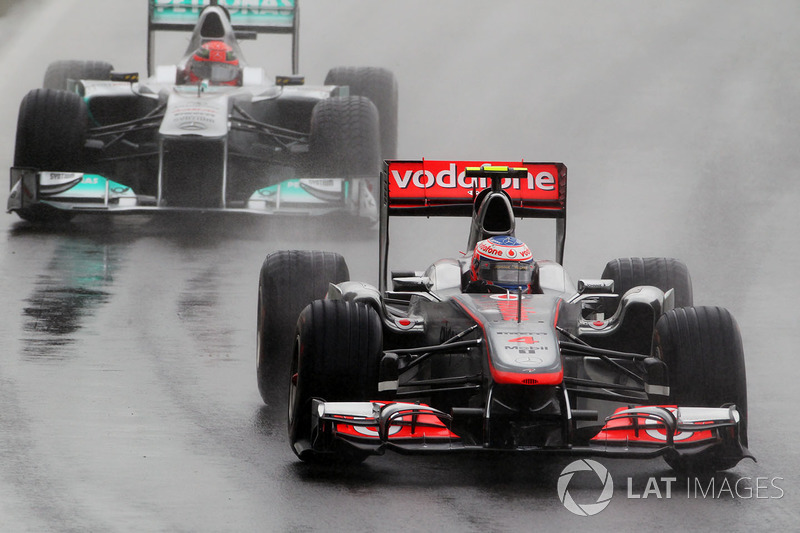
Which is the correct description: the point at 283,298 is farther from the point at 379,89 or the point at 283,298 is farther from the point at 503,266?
the point at 379,89

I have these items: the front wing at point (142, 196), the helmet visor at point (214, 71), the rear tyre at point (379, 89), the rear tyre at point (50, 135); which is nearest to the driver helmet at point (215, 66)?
the helmet visor at point (214, 71)

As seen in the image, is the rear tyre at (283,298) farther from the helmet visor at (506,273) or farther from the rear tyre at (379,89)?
the rear tyre at (379,89)

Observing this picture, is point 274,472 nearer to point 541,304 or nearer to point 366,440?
point 366,440

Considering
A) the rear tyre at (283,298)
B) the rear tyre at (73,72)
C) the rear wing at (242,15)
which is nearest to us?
the rear tyre at (283,298)

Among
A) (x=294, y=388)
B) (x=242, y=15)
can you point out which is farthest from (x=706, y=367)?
(x=242, y=15)

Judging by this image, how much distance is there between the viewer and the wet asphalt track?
324 inches

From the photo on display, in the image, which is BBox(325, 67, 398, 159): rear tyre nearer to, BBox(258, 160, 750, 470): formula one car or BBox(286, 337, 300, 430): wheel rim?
BBox(258, 160, 750, 470): formula one car

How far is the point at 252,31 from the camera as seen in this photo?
23.3 meters

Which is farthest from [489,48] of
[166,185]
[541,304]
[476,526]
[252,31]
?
[476,526]

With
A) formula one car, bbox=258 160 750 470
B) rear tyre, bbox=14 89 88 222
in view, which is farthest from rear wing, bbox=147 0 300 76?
formula one car, bbox=258 160 750 470

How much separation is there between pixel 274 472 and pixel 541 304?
2086 mm

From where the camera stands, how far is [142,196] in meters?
18.4

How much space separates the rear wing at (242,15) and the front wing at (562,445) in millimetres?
14771

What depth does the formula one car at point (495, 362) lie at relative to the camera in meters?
8.43
